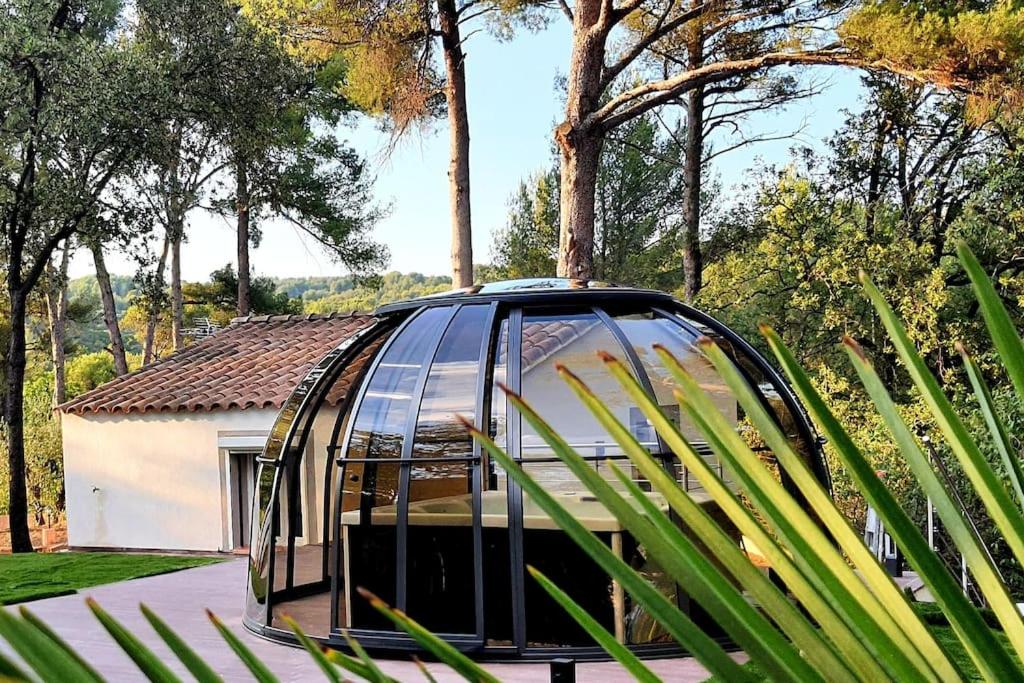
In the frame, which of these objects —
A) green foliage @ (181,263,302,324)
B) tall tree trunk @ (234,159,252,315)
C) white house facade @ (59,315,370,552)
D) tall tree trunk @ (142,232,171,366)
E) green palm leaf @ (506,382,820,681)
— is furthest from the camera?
green foliage @ (181,263,302,324)

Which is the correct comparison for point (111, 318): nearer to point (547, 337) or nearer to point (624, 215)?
point (624, 215)

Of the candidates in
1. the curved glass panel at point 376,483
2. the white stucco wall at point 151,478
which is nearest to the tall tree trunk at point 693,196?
the white stucco wall at point 151,478

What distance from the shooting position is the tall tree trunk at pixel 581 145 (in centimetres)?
1416

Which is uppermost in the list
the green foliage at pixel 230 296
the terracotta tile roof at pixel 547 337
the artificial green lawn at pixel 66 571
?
the green foliage at pixel 230 296

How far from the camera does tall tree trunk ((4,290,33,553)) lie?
56.3ft

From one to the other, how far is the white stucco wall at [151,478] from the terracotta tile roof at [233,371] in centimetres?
24

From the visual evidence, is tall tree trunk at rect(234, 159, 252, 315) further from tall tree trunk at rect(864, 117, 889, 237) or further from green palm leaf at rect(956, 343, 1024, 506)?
green palm leaf at rect(956, 343, 1024, 506)

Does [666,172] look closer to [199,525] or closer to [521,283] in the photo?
[199,525]

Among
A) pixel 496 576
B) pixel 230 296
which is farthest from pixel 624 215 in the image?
pixel 496 576

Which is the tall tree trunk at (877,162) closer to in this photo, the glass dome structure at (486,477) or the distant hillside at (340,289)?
the glass dome structure at (486,477)

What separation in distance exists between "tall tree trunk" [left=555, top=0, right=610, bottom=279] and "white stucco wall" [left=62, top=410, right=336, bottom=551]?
529 centimetres

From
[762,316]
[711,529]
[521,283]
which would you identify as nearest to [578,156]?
[762,316]

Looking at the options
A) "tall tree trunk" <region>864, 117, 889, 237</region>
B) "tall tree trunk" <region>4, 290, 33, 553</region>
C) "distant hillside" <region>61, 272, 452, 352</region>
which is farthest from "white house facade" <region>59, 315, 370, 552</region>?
"distant hillside" <region>61, 272, 452, 352</region>

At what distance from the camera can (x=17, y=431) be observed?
18.0m
